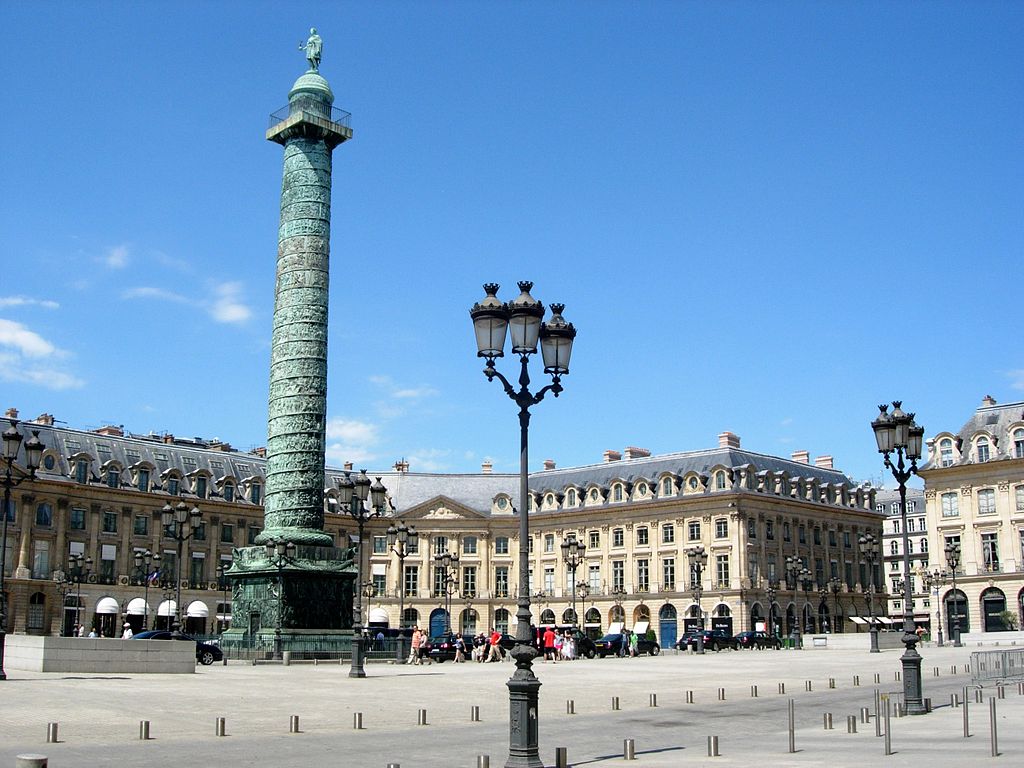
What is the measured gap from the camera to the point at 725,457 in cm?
8162

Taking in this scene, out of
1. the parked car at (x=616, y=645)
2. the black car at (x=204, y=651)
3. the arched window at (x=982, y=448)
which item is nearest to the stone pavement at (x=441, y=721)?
the black car at (x=204, y=651)

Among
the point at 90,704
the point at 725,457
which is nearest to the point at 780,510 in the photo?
the point at 725,457

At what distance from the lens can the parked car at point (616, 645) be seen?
50188 mm

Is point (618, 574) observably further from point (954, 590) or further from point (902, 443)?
point (902, 443)

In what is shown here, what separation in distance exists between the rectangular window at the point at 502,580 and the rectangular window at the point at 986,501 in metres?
34.1

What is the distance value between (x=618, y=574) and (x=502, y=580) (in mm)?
9619

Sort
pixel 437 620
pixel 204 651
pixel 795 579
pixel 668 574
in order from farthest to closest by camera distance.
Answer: pixel 437 620
pixel 668 574
pixel 795 579
pixel 204 651

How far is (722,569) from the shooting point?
78.8m

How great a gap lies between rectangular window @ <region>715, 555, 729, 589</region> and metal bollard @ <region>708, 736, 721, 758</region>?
65949 millimetres

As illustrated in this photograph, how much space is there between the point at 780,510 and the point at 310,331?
4920 centimetres

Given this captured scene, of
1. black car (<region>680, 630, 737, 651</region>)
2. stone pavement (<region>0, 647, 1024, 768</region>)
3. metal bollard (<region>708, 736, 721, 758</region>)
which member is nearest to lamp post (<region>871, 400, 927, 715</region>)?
stone pavement (<region>0, 647, 1024, 768</region>)

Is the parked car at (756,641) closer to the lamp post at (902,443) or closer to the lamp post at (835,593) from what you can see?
the lamp post at (835,593)

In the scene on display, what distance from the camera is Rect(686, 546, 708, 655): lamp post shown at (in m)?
52.8

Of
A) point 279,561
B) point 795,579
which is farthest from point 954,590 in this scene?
point 279,561
